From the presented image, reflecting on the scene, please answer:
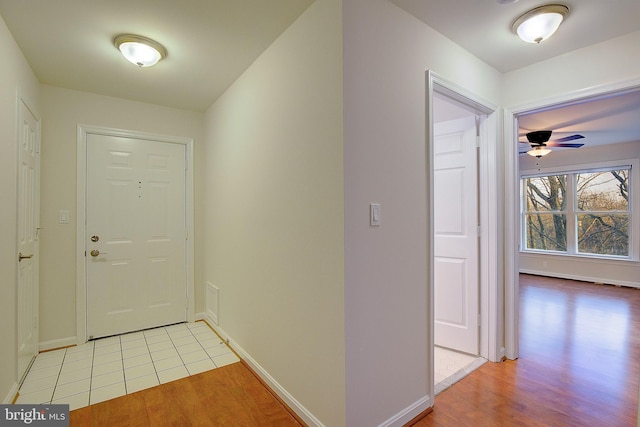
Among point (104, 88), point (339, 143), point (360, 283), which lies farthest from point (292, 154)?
point (104, 88)

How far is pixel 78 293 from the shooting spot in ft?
10.2

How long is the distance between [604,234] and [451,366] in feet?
17.6

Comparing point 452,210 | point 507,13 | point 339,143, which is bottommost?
point 452,210

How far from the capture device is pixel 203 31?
2.13m

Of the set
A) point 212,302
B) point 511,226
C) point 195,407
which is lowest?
point 195,407

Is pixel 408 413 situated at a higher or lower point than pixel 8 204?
lower

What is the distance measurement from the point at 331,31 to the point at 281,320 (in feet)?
5.94

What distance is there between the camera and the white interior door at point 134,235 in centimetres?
323

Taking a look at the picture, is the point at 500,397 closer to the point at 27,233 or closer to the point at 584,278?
the point at 27,233

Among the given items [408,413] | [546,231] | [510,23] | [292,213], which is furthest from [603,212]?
[292,213]

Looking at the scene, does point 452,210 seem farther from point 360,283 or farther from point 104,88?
point 104,88

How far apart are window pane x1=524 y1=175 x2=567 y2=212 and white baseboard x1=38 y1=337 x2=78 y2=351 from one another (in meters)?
7.94

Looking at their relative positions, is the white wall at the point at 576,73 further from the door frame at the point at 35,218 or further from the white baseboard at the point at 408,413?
the door frame at the point at 35,218

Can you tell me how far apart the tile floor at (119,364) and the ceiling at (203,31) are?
249 cm
